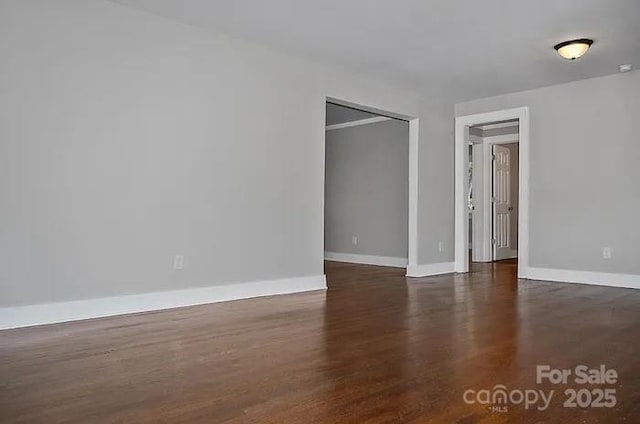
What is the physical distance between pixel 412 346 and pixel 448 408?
0.95m

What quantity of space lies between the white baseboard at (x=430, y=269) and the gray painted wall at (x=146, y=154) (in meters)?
1.67

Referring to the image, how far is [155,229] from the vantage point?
158 inches

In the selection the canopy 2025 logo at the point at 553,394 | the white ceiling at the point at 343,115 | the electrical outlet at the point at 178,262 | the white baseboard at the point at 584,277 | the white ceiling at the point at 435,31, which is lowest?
the canopy 2025 logo at the point at 553,394

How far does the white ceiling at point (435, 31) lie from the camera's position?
12.5 feet

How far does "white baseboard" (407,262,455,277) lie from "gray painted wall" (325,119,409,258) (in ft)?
2.45

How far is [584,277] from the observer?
582 cm

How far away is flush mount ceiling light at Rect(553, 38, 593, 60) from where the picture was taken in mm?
4418

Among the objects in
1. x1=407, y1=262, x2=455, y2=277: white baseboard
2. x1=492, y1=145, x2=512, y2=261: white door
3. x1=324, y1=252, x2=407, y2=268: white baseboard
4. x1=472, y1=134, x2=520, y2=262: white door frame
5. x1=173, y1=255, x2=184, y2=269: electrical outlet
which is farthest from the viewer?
x1=492, y1=145, x2=512, y2=261: white door

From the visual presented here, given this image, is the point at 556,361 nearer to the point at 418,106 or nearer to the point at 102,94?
the point at 102,94

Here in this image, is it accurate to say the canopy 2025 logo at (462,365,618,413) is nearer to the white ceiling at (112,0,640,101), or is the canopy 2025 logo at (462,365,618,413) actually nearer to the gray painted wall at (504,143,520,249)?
the white ceiling at (112,0,640,101)

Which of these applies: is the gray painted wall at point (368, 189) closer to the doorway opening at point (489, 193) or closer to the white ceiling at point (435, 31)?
the doorway opening at point (489, 193)

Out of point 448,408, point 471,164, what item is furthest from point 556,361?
point 471,164

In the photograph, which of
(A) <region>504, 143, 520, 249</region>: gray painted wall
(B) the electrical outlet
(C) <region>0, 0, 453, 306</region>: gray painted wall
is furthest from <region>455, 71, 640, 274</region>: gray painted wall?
(B) the electrical outlet

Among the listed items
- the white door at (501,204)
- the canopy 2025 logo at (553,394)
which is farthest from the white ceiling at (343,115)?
the canopy 2025 logo at (553,394)
